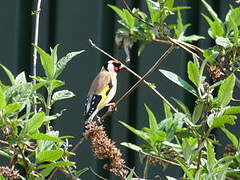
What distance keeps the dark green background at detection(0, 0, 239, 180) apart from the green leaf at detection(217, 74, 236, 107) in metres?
2.05

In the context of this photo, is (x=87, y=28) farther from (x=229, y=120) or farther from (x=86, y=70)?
(x=229, y=120)

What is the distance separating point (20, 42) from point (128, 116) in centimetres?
68

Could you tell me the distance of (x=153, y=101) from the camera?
4004 mm

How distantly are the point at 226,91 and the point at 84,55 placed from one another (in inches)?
85.1

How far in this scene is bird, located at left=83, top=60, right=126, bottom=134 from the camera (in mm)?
3474

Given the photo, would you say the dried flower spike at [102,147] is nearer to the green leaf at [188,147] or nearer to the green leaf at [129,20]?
the green leaf at [188,147]

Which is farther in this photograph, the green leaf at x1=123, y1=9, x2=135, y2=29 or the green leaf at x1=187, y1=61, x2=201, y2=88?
the green leaf at x1=123, y1=9, x2=135, y2=29

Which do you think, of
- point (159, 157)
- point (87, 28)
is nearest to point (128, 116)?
point (87, 28)

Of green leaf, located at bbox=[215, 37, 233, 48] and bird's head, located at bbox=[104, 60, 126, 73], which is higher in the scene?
green leaf, located at bbox=[215, 37, 233, 48]

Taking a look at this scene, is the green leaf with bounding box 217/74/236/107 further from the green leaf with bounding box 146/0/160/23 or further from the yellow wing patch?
the yellow wing patch

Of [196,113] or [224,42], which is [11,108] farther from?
[224,42]

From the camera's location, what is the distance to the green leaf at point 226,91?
1.91 meters

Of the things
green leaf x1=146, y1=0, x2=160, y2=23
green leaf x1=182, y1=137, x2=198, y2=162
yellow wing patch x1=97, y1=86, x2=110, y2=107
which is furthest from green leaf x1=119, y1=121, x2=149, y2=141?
yellow wing patch x1=97, y1=86, x2=110, y2=107

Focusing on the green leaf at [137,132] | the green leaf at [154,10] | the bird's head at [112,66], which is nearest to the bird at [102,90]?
the bird's head at [112,66]
